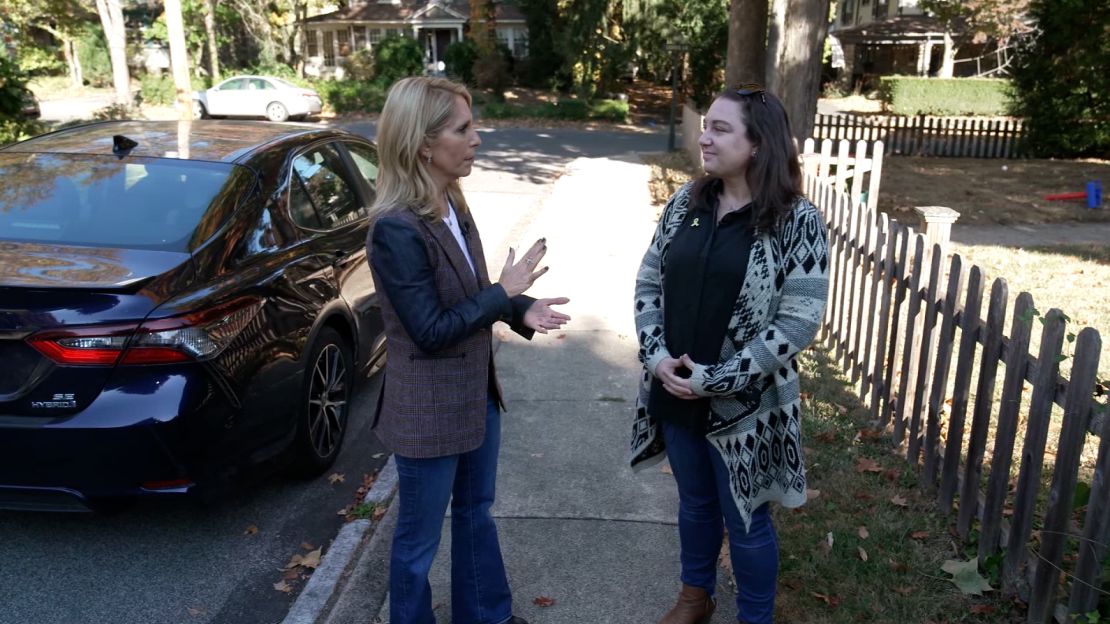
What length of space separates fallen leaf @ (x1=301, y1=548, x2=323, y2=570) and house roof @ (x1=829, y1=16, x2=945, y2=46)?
40032 millimetres

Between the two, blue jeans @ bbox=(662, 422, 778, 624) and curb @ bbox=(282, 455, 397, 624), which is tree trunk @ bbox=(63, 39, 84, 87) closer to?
curb @ bbox=(282, 455, 397, 624)

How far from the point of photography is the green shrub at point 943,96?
111 feet

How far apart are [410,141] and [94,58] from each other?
51.4 metres

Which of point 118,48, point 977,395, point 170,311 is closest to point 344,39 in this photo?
point 118,48

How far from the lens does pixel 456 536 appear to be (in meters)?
2.94

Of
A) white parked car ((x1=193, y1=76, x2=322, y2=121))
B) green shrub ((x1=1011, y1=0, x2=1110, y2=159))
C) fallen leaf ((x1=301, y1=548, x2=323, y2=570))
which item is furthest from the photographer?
white parked car ((x1=193, y1=76, x2=322, y2=121))

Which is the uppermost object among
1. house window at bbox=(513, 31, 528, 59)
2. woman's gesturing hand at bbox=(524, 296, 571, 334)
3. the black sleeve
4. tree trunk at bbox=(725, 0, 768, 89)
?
house window at bbox=(513, 31, 528, 59)

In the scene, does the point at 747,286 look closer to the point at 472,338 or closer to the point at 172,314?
the point at 472,338

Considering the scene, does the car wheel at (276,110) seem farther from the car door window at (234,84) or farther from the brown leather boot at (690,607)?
the brown leather boot at (690,607)

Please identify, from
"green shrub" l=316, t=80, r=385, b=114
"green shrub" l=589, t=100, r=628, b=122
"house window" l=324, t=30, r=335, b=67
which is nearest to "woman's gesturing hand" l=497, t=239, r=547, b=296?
"green shrub" l=589, t=100, r=628, b=122

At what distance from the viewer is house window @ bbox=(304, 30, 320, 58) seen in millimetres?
49844

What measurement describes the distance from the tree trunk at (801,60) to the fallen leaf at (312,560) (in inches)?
361

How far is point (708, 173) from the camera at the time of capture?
109 inches

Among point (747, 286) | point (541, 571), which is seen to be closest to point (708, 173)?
point (747, 286)
